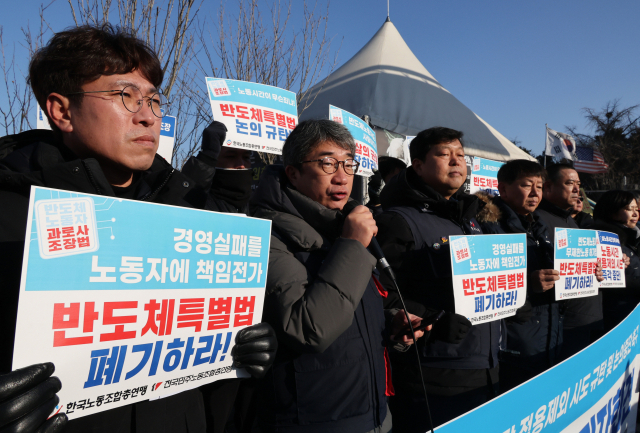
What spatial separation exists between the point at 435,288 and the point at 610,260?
237 cm

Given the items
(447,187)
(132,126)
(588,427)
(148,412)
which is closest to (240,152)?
(447,187)

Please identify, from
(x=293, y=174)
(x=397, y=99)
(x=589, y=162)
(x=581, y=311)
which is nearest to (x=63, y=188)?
(x=293, y=174)

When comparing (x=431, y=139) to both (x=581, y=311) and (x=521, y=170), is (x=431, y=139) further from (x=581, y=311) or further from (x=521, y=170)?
(x=581, y=311)

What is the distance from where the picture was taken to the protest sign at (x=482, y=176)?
254 inches

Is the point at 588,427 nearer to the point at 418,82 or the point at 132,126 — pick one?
the point at 132,126

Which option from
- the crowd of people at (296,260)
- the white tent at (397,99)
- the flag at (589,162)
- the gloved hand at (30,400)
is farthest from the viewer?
the flag at (589,162)

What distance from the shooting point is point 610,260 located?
373 cm

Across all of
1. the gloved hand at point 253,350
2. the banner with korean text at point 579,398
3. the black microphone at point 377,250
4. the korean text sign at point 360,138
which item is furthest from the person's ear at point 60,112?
the korean text sign at point 360,138

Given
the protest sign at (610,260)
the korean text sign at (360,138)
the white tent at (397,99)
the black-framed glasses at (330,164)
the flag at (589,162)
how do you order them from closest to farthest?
the black-framed glasses at (330,164), the protest sign at (610,260), the korean text sign at (360,138), the white tent at (397,99), the flag at (589,162)

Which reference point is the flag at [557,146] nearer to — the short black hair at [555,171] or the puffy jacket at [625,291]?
the puffy jacket at [625,291]

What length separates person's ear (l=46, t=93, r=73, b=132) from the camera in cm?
127

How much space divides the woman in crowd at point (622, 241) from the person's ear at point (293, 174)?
3.83 metres

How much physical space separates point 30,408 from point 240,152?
2828 mm

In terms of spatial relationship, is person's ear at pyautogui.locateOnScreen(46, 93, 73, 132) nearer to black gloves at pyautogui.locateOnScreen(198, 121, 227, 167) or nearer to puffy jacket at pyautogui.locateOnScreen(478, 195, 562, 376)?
black gloves at pyautogui.locateOnScreen(198, 121, 227, 167)
